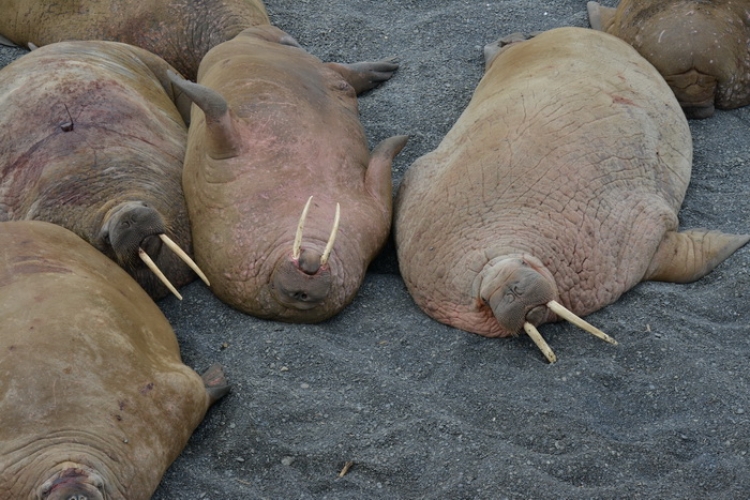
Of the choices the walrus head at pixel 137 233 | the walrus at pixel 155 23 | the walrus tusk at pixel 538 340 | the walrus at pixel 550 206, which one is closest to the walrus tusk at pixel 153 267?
the walrus head at pixel 137 233

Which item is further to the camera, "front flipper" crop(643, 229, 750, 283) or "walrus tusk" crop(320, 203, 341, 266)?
"front flipper" crop(643, 229, 750, 283)

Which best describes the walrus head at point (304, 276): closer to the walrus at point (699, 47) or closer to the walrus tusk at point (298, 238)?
the walrus tusk at point (298, 238)

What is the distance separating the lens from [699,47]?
5000mm

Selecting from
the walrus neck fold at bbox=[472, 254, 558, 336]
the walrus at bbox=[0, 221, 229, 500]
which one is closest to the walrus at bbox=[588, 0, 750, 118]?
the walrus neck fold at bbox=[472, 254, 558, 336]

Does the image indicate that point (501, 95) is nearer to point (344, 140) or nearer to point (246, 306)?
point (344, 140)

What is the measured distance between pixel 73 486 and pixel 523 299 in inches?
58.8

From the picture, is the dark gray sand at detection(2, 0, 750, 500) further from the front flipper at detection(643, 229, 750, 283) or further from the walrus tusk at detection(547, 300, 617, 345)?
the walrus tusk at detection(547, 300, 617, 345)

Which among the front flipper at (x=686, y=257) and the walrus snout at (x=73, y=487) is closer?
the walrus snout at (x=73, y=487)

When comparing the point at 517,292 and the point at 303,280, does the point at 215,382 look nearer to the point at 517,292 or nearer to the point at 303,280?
the point at 303,280

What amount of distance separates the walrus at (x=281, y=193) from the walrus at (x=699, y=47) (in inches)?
56.8

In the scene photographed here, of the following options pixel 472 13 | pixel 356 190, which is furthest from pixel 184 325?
pixel 472 13

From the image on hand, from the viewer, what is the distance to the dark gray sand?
3.15 meters

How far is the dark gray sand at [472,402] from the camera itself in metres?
3.15

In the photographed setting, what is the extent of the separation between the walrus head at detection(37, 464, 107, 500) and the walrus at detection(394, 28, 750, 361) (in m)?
1.38
